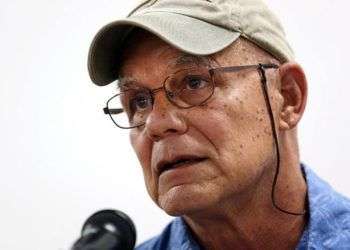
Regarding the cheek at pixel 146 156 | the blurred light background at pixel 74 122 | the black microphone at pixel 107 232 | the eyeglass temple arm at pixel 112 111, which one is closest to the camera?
the black microphone at pixel 107 232

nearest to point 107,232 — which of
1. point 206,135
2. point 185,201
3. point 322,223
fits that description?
point 185,201

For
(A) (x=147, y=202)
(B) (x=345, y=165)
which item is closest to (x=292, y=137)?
(B) (x=345, y=165)

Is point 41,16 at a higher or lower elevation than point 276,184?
higher

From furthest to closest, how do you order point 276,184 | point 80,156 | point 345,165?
point 80,156 → point 345,165 → point 276,184

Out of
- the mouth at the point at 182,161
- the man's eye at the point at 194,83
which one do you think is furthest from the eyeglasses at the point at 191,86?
the mouth at the point at 182,161

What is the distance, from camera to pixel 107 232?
1121mm

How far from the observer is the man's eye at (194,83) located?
3.75 feet

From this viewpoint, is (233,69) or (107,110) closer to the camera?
(233,69)

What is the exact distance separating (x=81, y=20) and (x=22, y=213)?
0.85 meters

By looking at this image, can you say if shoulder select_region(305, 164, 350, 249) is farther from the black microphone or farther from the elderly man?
the black microphone

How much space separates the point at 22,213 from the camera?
2.00m

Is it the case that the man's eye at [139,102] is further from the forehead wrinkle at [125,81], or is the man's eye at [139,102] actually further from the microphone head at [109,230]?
the microphone head at [109,230]

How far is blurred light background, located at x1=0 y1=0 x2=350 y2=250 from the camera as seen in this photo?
76.6 inches

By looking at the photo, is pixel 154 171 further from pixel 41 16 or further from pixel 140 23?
pixel 41 16
